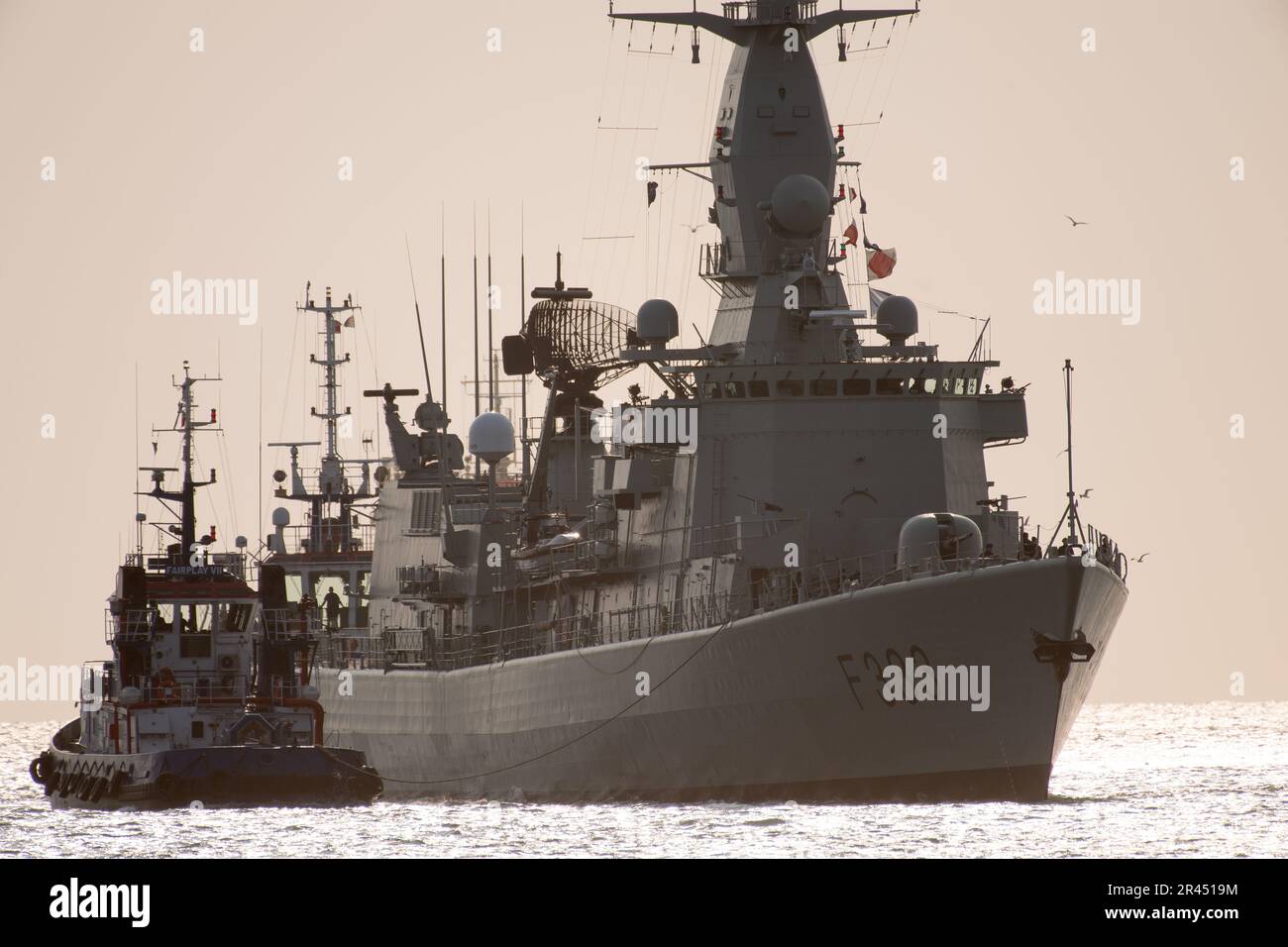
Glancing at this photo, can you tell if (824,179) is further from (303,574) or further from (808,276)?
(303,574)

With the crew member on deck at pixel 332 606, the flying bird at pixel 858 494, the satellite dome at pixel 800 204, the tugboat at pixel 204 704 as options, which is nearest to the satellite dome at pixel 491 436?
the tugboat at pixel 204 704

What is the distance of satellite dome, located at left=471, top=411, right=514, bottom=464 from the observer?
52.3 m

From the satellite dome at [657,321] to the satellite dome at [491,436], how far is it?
639 cm

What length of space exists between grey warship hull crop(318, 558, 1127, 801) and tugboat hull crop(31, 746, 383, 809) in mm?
4597

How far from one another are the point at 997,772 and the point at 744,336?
1050 cm

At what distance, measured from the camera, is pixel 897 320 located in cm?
4481

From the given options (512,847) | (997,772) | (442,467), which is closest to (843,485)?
(997,772)

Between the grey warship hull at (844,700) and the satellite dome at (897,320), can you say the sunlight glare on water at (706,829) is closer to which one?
the grey warship hull at (844,700)

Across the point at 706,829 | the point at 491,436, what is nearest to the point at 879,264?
the point at 491,436

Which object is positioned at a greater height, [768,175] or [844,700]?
[768,175]

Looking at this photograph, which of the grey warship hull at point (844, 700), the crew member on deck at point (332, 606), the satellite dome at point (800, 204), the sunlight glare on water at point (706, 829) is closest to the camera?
the sunlight glare on water at point (706, 829)

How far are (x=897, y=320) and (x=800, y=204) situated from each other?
2690mm

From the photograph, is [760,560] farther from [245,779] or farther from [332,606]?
[332,606]

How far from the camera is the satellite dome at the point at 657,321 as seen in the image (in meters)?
46.5
